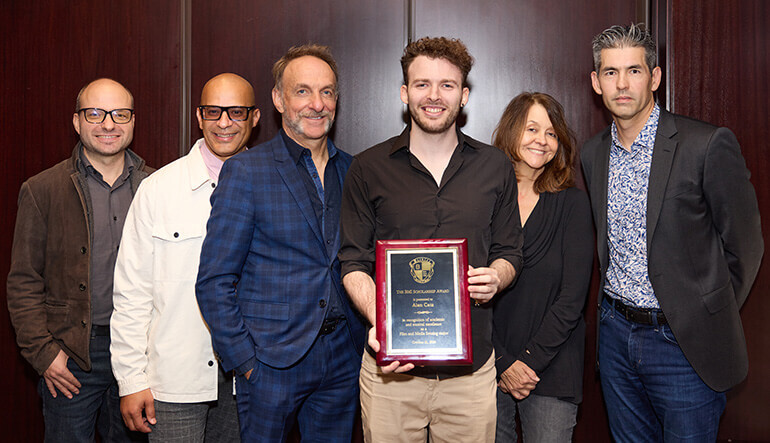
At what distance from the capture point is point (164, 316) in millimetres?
2240

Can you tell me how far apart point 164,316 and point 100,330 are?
399 mm

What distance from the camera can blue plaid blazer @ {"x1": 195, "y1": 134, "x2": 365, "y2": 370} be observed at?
202 centimetres

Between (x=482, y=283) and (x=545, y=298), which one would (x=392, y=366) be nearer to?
(x=482, y=283)

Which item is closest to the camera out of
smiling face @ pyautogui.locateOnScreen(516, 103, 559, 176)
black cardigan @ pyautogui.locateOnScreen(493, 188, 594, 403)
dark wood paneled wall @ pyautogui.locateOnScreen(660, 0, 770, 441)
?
black cardigan @ pyautogui.locateOnScreen(493, 188, 594, 403)

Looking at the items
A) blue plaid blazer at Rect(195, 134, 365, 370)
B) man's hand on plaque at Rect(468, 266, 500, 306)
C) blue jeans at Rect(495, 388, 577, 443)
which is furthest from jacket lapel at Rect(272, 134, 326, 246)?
blue jeans at Rect(495, 388, 577, 443)

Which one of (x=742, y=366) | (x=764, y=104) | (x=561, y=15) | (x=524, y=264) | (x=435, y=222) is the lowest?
(x=742, y=366)

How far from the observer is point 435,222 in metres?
1.98

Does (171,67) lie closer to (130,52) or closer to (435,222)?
(130,52)

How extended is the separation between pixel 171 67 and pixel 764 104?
3.18 meters

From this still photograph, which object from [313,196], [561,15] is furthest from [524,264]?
[561,15]

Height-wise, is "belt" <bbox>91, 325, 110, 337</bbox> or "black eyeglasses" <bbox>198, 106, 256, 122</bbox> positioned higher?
"black eyeglasses" <bbox>198, 106, 256, 122</bbox>

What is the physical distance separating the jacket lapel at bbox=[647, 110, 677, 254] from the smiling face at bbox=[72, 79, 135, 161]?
228cm

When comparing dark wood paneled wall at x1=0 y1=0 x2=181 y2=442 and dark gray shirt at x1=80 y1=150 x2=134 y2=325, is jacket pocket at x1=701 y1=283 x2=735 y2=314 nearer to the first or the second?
dark gray shirt at x1=80 y1=150 x2=134 y2=325

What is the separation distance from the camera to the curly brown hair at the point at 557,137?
2316mm
